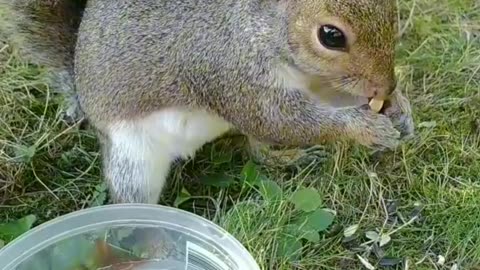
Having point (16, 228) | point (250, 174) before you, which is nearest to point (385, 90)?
point (250, 174)

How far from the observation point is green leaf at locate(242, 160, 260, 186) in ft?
8.52

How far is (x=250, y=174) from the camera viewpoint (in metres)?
2.61

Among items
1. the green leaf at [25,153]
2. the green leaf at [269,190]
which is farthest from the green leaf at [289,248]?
the green leaf at [25,153]

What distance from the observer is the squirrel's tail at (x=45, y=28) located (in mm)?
2527

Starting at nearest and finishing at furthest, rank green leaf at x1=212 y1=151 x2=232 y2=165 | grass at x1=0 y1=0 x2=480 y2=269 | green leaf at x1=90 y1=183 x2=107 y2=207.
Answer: grass at x1=0 y1=0 x2=480 y2=269 → green leaf at x1=90 y1=183 x2=107 y2=207 → green leaf at x1=212 y1=151 x2=232 y2=165

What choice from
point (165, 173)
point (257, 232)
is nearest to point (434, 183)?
point (257, 232)

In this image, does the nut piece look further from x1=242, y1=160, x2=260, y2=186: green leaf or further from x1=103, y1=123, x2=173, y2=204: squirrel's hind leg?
x1=103, y1=123, x2=173, y2=204: squirrel's hind leg

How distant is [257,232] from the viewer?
8.02 ft

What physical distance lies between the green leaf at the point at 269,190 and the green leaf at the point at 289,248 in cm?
12

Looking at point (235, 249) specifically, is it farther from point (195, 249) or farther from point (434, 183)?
point (434, 183)

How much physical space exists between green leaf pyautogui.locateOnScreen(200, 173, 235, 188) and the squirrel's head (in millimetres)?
495

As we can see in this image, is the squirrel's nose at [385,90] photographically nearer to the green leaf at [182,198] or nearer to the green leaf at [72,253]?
the green leaf at [182,198]

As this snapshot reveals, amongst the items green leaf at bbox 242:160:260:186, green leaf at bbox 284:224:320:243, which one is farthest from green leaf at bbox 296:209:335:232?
green leaf at bbox 242:160:260:186

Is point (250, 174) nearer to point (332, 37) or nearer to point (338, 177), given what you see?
point (338, 177)
